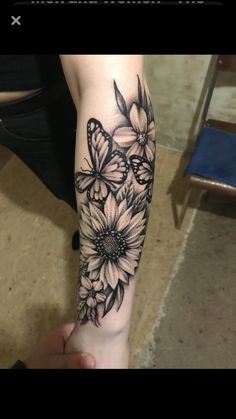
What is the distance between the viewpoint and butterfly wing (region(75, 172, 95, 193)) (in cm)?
57

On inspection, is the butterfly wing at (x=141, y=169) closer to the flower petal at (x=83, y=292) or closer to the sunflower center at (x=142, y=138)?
the sunflower center at (x=142, y=138)

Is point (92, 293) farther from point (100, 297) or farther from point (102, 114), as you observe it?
point (102, 114)

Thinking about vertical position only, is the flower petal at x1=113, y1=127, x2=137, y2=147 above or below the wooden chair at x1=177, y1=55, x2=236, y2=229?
above

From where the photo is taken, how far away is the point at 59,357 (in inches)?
25.1

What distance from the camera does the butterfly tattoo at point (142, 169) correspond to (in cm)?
56

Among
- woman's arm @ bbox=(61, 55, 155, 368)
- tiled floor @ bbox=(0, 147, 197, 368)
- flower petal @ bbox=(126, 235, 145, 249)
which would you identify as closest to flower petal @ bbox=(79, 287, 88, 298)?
woman's arm @ bbox=(61, 55, 155, 368)

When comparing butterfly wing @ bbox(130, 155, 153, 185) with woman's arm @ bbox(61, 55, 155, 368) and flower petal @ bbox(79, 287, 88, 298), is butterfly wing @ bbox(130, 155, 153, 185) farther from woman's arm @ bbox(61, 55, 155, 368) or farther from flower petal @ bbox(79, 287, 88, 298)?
flower petal @ bbox(79, 287, 88, 298)

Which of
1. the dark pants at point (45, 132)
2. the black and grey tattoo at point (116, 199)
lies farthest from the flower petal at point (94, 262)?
the dark pants at point (45, 132)

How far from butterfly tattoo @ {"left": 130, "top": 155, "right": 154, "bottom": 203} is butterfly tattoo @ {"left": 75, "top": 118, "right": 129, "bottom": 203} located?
0.04 ft

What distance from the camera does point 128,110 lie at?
539 mm

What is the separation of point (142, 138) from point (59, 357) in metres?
0.39
